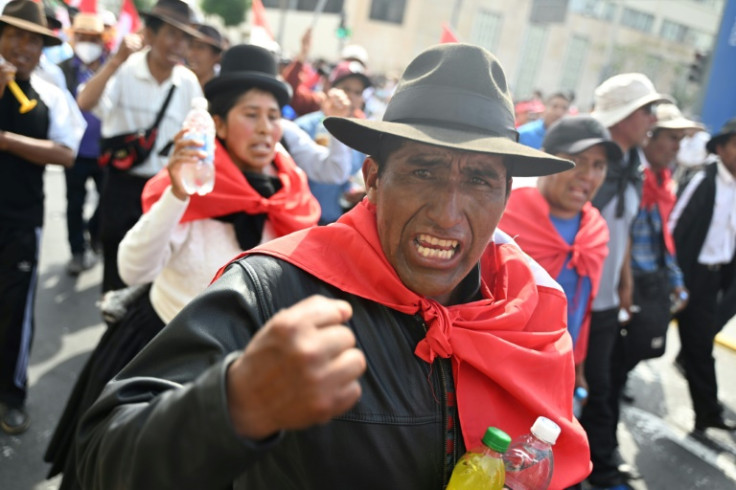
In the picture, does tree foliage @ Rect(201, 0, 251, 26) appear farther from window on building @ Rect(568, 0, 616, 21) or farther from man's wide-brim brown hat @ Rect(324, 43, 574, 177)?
man's wide-brim brown hat @ Rect(324, 43, 574, 177)

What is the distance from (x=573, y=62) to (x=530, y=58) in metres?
4.13

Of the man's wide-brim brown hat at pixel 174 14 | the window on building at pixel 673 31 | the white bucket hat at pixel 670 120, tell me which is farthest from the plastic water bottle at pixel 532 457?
the window on building at pixel 673 31

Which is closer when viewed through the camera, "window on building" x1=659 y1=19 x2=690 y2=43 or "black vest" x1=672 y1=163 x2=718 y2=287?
"black vest" x1=672 y1=163 x2=718 y2=287

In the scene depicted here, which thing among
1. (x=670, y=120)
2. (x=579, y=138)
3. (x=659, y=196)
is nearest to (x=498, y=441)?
(x=579, y=138)

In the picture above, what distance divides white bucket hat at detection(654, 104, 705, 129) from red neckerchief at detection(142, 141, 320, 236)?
287 cm

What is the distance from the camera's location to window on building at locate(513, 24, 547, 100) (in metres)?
48.1

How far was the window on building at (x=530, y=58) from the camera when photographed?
4805cm

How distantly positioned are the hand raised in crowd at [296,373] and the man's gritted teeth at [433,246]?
71cm

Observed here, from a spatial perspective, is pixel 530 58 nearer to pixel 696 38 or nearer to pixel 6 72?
pixel 696 38

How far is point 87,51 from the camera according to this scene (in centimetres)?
670

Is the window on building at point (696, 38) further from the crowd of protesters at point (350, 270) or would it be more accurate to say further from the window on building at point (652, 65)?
the crowd of protesters at point (350, 270)

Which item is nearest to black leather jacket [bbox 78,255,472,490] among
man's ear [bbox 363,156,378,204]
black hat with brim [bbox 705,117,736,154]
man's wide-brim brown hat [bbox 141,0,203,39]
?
man's ear [bbox 363,156,378,204]

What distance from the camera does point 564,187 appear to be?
3346mm

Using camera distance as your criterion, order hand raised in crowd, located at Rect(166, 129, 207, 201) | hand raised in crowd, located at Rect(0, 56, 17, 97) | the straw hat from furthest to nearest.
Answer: the straw hat → hand raised in crowd, located at Rect(0, 56, 17, 97) → hand raised in crowd, located at Rect(166, 129, 207, 201)
